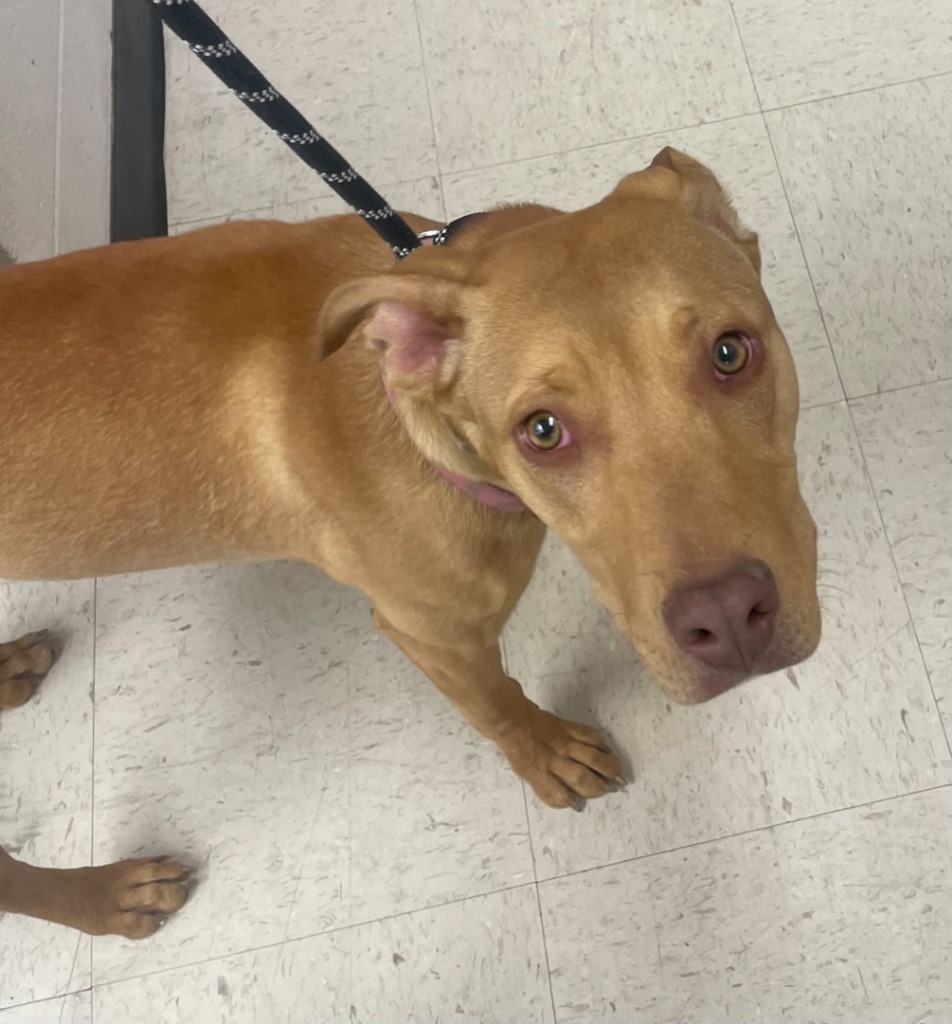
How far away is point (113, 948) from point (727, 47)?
365 cm

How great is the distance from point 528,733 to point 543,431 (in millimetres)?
1177

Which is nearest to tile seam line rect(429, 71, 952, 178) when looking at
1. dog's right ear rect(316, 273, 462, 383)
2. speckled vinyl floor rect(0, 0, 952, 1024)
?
speckled vinyl floor rect(0, 0, 952, 1024)

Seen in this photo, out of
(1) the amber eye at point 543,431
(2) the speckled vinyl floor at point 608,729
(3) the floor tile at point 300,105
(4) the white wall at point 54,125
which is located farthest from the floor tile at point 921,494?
(4) the white wall at point 54,125

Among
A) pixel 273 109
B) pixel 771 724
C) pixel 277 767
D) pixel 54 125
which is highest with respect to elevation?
pixel 273 109

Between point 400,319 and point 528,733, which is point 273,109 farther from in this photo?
point 528,733

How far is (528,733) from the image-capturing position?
236 cm

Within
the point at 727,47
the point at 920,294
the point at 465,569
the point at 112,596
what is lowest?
the point at 920,294

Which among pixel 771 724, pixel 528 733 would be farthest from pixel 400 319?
pixel 771 724

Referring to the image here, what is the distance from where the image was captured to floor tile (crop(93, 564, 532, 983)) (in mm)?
2438

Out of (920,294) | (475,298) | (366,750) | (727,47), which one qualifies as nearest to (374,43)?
(727,47)

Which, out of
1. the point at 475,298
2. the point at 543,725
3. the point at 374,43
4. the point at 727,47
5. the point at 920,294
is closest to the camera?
the point at 475,298

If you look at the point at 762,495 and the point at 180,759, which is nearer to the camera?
the point at 762,495

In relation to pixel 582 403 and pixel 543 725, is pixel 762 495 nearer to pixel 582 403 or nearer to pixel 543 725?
pixel 582 403

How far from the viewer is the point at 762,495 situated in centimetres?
136
